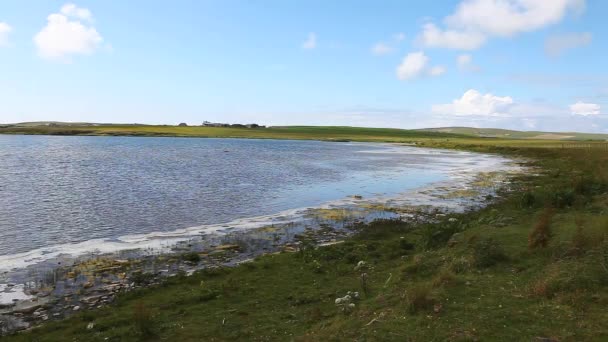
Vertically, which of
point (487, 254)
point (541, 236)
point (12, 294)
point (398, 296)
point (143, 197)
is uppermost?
point (541, 236)

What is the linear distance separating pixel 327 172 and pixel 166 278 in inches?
1650

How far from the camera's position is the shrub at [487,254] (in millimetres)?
13004

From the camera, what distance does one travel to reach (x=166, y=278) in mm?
15930

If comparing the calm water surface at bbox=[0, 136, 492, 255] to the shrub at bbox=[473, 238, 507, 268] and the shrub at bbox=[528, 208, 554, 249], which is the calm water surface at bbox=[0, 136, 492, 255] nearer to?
the shrub at bbox=[473, 238, 507, 268]

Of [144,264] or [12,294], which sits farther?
[144,264]

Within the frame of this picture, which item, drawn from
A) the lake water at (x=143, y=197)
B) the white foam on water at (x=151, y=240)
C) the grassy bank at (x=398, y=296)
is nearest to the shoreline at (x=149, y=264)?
the white foam on water at (x=151, y=240)

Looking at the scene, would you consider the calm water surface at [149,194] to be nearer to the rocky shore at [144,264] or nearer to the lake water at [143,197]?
the lake water at [143,197]

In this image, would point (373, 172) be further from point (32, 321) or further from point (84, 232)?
point (32, 321)

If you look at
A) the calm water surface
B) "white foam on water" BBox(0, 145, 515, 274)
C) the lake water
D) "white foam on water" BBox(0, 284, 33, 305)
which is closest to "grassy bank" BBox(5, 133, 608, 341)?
"white foam on water" BBox(0, 284, 33, 305)

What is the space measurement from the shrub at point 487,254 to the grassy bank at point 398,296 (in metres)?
0.04

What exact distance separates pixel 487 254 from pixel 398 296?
13.6 feet

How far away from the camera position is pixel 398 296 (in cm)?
1101

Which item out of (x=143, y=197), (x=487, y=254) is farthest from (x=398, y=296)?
(x=143, y=197)

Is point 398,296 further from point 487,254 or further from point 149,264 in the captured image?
point 149,264
